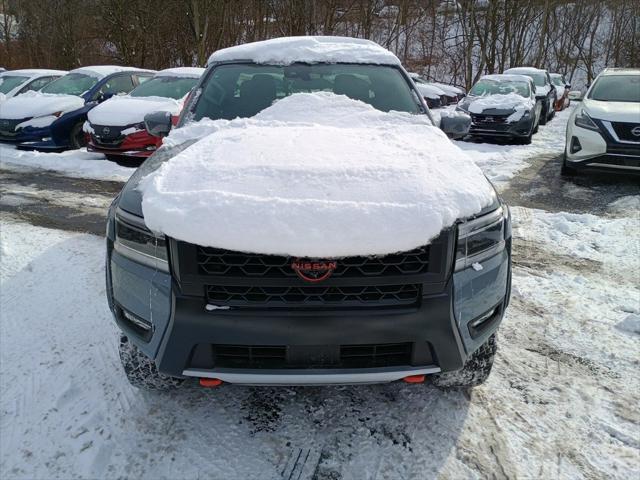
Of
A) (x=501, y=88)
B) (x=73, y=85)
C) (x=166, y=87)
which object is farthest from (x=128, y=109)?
(x=501, y=88)

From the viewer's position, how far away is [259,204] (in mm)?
1927

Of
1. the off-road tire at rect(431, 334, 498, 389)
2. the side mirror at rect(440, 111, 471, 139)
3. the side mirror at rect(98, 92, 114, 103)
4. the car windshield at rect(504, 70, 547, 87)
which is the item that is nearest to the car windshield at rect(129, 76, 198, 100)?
the side mirror at rect(98, 92, 114, 103)

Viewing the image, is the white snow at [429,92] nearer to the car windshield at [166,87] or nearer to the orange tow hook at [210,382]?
the car windshield at [166,87]

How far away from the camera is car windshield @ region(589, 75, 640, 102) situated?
7.57 m

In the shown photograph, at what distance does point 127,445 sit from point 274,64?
2761 millimetres

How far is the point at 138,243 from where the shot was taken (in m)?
2.06

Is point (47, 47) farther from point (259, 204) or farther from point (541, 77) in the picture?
point (259, 204)

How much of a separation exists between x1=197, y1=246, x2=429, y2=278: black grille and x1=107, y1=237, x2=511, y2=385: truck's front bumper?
0.12 metres

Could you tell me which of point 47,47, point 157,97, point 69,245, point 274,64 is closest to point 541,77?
point 157,97

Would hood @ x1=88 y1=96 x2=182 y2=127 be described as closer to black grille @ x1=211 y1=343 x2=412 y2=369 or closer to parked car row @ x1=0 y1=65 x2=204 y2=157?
parked car row @ x1=0 y1=65 x2=204 y2=157

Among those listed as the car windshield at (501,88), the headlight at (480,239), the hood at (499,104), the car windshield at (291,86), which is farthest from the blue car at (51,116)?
the headlight at (480,239)

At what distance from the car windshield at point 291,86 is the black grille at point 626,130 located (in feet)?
14.9

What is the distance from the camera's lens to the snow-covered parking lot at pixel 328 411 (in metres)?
2.08

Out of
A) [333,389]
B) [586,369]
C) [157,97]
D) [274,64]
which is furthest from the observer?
[157,97]
